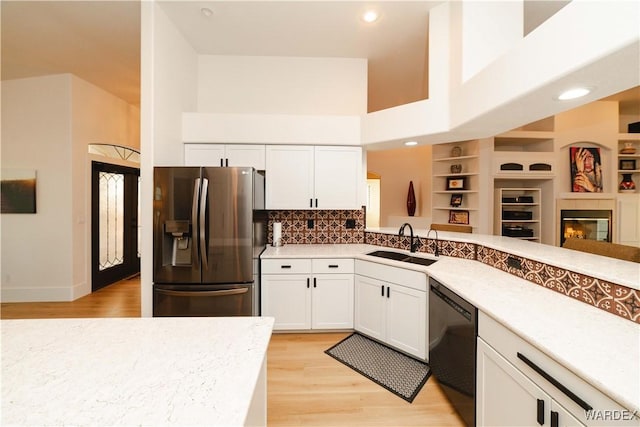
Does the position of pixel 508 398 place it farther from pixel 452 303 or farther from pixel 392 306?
pixel 392 306

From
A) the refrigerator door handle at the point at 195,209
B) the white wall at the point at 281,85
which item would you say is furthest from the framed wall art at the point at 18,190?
the refrigerator door handle at the point at 195,209

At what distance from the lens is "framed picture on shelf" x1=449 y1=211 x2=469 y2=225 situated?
470cm

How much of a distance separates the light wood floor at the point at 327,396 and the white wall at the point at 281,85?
2.85 m

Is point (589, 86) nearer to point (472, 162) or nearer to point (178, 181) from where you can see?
point (178, 181)

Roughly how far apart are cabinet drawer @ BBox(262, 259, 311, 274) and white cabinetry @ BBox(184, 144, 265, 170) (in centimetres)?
112

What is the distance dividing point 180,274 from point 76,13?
2.82 m

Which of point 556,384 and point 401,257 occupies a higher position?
point 401,257

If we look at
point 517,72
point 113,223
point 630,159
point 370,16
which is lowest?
point 113,223

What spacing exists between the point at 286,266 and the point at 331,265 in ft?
1.61

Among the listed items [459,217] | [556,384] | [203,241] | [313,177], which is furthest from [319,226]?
[459,217]

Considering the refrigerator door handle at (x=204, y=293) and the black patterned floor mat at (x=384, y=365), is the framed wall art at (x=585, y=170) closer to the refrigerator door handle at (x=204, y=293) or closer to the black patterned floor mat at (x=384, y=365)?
the black patterned floor mat at (x=384, y=365)

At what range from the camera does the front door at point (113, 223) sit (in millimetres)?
4250

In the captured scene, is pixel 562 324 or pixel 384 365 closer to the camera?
pixel 562 324

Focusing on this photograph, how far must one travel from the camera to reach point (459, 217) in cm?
479
